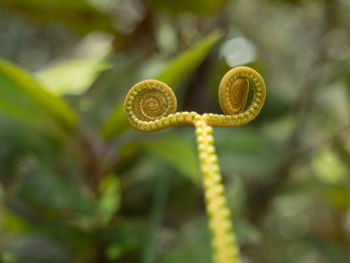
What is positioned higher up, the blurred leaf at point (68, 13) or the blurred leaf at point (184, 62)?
the blurred leaf at point (68, 13)

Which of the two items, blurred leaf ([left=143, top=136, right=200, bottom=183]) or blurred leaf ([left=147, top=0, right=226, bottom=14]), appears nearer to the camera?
blurred leaf ([left=143, top=136, right=200, bottom=183])

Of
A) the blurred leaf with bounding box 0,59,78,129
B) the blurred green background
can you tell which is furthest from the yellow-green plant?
the blurred leaf with bounding box 0,59,78,129

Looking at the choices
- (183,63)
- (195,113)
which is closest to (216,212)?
(195,113)

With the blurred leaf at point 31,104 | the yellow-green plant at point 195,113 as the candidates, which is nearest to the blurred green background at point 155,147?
the blurred leaf at point 31,104

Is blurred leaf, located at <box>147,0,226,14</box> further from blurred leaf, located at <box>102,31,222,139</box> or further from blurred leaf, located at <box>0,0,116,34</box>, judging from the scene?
blurred leaf, located at <box>102,31,222,139</box>

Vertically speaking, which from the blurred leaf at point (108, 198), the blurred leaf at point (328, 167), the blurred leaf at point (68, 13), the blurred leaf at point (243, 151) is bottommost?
the blurred leaf at point (108, 198)

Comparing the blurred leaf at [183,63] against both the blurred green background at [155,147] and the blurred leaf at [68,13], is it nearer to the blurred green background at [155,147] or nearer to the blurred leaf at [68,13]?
the blurred green background at [155,147]
